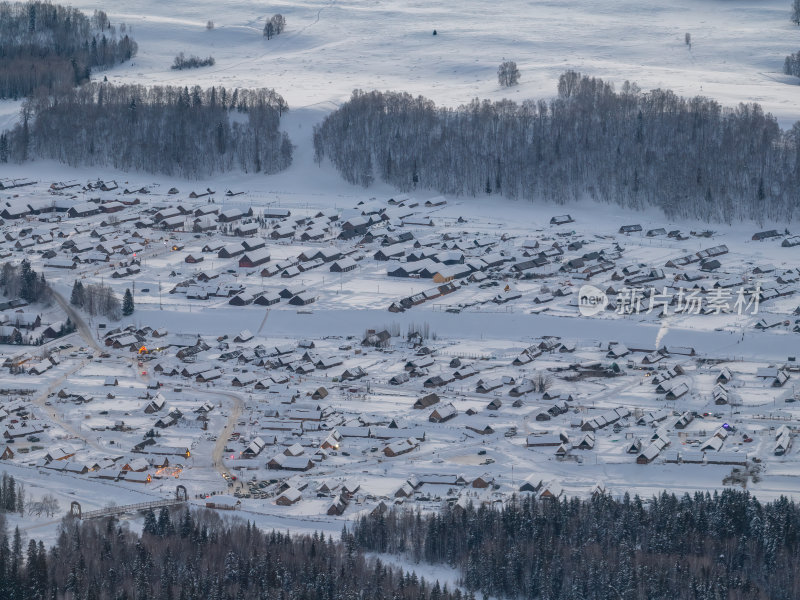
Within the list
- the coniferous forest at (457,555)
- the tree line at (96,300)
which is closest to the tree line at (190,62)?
the tree line at (96,300)

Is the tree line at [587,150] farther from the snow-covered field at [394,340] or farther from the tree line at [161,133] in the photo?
the tree line at [161,133]

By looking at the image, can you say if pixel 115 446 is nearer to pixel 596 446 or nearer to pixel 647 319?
pixel 596 446

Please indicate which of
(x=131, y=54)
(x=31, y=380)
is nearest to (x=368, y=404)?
(x=31, y=380)

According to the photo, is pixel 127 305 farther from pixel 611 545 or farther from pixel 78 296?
pixel 611 545

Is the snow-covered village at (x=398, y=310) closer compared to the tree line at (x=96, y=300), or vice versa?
the snow-covered village at (x=398, y=310)

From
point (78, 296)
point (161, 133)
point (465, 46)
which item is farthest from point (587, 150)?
point (78, 296)

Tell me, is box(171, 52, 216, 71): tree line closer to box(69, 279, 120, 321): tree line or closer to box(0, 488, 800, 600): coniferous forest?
box(69, 279, 120, 321): tree line
